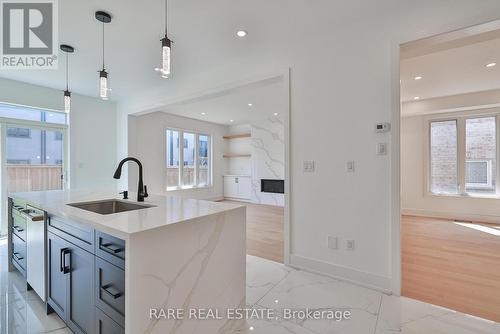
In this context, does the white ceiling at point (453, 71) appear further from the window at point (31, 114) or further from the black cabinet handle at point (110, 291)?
the window at point (31, 114)

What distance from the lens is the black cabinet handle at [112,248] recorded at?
118 centimetres

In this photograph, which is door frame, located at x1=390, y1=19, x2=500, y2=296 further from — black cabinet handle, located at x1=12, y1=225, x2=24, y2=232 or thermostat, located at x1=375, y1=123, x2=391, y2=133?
black cabinet handle, located at x1=12, y1=225, x2=24, y2=232

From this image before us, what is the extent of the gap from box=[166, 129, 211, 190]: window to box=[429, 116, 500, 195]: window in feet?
21.5

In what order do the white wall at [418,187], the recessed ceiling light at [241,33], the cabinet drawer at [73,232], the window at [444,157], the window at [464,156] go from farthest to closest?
the window at [444,157], the white wall at [418,187], the window at [464,156], the recessed ceiling light at [241,33], the cabinet drawer at [73,232]

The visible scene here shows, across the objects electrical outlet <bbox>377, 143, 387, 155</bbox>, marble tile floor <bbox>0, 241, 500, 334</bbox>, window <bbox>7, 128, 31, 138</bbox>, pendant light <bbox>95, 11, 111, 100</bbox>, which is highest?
pendant light <bbox>95, 11, 111, 100</bbox>

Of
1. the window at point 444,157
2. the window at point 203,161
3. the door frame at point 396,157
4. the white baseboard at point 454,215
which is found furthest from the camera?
the window at point 203,161

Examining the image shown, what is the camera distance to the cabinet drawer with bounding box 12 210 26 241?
2.25 meters

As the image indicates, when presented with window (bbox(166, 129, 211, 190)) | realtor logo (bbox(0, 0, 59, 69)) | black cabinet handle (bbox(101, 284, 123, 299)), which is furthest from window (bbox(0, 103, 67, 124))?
black cabinet handle (bbox(101, 284, 123, 299))

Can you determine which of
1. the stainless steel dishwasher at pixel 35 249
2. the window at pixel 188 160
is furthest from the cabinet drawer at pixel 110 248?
the window at pixel 188 160

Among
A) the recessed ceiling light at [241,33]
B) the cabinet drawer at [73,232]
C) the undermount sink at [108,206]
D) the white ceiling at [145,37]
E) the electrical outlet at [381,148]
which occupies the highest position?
the white ceiling at [145,37]

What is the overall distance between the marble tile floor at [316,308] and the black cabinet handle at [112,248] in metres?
1.04

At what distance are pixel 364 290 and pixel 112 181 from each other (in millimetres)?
5526

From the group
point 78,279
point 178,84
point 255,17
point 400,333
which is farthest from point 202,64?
point 400,333

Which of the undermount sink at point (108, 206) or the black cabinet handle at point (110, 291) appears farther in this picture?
the undermount sink at point (108, 206)
